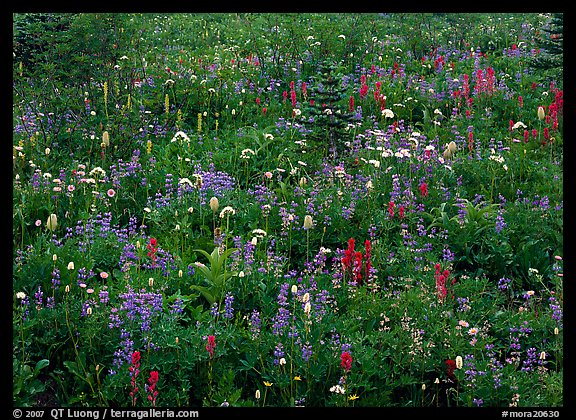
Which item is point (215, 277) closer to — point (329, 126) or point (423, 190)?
point (423, 190)

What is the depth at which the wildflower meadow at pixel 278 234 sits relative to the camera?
13.5 feet

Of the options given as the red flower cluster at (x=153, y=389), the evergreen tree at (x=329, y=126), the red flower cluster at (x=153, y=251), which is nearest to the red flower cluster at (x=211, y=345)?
the red flower cluster at (x=153, y=389)

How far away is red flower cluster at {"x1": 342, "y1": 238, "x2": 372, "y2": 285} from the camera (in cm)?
498

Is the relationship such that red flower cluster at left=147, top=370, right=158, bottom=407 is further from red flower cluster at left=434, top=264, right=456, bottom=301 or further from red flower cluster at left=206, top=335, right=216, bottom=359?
red flower cluster at left=434, top=264, right=456, bottom=301

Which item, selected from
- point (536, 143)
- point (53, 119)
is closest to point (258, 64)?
point (53, 119)

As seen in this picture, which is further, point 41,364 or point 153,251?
point 153,251

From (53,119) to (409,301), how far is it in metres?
5.17

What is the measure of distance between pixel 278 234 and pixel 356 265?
1.20 metres

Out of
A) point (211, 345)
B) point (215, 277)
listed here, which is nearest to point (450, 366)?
point (211, 345)

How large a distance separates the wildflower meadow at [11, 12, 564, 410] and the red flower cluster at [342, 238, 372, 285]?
2cm

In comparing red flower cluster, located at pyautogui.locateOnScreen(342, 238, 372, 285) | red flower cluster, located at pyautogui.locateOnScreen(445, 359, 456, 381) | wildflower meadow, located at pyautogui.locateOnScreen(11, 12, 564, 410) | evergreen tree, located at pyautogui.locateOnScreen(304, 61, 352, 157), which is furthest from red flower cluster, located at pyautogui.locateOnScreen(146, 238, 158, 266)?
evergreen tree, located at pyautogui.locateOnScreen(304, 61, 352, 157)

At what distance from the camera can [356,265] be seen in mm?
5043

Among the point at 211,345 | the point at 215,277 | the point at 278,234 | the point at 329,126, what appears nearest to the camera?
the point at 211,345
